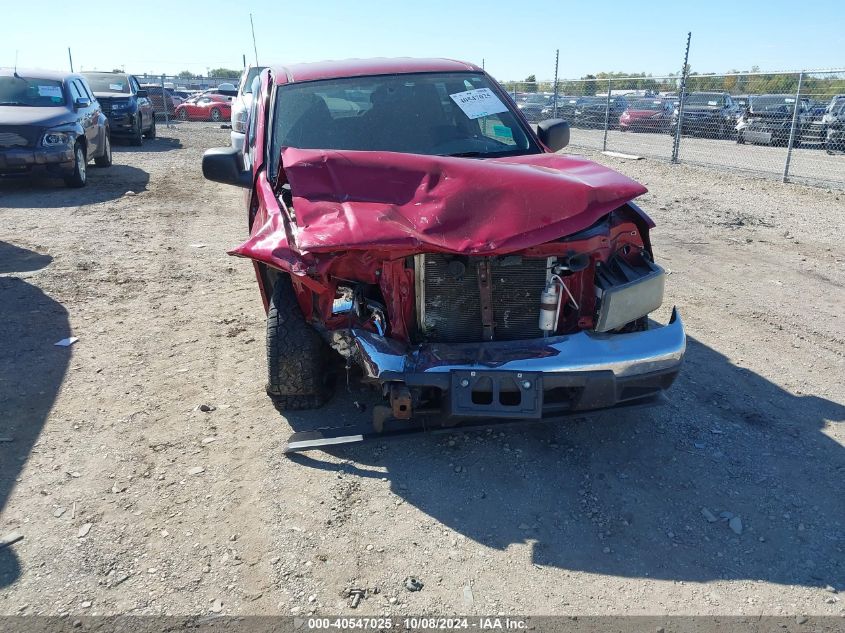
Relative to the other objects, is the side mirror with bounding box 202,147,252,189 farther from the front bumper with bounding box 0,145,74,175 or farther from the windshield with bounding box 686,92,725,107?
the windshield with bounding box 686,92,725,107

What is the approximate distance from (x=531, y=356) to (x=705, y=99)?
16.1 meters

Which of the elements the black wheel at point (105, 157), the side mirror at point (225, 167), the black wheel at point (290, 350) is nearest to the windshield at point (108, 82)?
the black wheel at point (105, 157)

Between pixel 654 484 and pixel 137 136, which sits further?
pixel 137 136

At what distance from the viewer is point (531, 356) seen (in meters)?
3.00

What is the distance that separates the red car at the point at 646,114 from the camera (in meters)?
17.6

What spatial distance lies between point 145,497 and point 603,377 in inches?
84.3

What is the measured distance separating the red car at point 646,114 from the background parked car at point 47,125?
13.1 m

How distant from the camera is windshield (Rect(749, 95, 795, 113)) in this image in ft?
45.0

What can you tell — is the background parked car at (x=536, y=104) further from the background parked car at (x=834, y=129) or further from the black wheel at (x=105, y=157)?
the black wheel at (x=105, y=157)

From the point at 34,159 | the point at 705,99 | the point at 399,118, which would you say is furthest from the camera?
the point at 705,99

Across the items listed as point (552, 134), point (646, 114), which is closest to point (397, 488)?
point (552, 134)

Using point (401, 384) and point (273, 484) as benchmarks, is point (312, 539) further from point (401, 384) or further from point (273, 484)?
point (401, 384)

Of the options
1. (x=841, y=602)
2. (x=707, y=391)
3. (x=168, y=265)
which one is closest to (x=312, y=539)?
(x=841, y=602)

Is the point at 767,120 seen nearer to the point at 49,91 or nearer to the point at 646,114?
the point at 646,114
